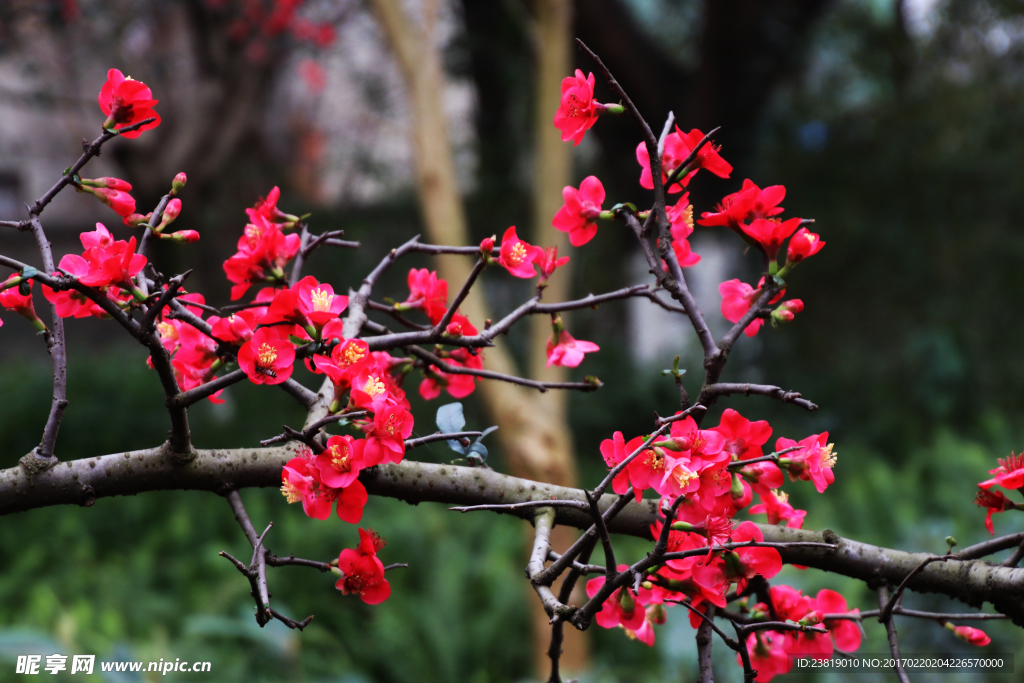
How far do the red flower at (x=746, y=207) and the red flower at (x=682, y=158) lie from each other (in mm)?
35

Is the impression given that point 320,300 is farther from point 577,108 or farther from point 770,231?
point 770,231

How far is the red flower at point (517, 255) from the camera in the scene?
679mm

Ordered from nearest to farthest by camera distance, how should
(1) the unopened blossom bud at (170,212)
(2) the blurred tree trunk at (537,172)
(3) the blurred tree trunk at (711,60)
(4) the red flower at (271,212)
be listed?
(1) the unopened blossom bud at (170,212) → (4) the red flower at (271,212) → (2) the blurred tree trunk at (537,172) → (3) the blurred tree trunk at (711,60)

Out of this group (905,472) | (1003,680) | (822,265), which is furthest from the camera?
(822,265)

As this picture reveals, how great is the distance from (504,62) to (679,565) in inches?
158

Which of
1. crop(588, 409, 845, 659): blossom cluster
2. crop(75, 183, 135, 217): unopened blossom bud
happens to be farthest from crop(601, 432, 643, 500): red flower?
crop(75, 183, 135, 217): unopened blossom bud

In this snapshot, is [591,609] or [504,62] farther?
[504,62]

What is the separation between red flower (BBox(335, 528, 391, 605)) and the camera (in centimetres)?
Result: 62

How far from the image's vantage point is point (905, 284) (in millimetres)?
4285

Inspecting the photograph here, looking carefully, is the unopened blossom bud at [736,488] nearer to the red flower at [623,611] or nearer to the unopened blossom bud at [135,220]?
the red flower at [623,611]

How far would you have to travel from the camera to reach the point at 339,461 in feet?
1.76

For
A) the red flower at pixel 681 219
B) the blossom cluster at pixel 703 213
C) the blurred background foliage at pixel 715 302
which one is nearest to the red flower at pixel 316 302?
the blossom cluster at pixel 703 213

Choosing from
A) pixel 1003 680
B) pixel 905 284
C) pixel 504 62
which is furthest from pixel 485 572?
pixel 905 284

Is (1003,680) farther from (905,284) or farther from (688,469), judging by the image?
A: (905,284)
